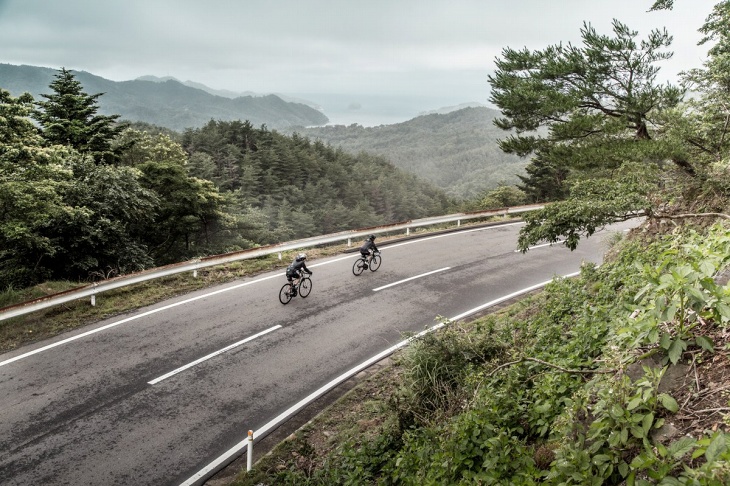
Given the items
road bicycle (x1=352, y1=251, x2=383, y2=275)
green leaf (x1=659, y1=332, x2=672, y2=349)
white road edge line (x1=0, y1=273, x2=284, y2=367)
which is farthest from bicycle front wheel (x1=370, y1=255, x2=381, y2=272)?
green leaf (x1=659, y1=332, x2=672, y2=349)

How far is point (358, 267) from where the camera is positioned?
43.9 ft

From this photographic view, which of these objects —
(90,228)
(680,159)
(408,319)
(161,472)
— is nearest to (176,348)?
(161,472)

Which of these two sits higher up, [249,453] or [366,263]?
[366,263]

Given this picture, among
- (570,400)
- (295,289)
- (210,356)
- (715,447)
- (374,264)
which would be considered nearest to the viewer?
(715,447)

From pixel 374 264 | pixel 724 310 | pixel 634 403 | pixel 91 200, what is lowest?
pixel 374 264

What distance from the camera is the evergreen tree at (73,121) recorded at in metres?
19.0

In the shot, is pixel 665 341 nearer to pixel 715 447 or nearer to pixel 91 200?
pixel 715 447

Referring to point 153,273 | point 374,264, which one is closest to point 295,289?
point 374,264

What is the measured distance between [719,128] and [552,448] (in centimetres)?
870

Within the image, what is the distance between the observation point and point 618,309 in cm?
517

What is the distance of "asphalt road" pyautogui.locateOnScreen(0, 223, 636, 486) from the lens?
5996 millimetres

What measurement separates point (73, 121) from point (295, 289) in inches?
625

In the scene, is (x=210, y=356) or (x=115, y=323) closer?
(x=210, y=356)

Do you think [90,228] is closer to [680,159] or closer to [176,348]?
[176,348]
